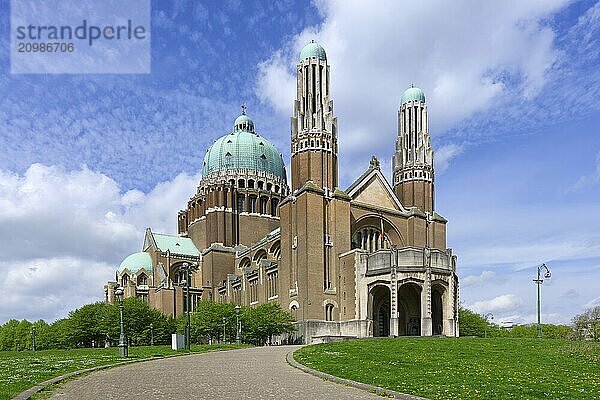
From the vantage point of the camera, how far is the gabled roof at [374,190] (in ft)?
227

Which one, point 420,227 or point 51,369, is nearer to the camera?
point 51,369

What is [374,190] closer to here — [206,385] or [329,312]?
[329,312]

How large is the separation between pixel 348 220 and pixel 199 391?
49.1 metres

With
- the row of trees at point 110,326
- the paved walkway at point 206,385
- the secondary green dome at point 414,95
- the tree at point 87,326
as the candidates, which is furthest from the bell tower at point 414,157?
the paved walkway at point 206,385

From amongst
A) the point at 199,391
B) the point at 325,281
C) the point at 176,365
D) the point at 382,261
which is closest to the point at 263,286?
the point at 325,281

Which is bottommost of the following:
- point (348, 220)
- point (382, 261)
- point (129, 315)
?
point (129, 315)

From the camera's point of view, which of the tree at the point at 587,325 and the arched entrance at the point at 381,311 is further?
the arched entrance at the point at 381,311

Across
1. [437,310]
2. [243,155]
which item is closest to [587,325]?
[437,310]

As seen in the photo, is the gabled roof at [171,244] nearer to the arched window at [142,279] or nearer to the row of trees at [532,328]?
the arched window at [142,279]

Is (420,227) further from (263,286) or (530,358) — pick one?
(530,358)

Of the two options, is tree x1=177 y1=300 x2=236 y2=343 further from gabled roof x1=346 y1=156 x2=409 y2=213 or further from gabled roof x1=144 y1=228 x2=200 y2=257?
gabled roof x1=144 y1=228 x2=200 y2=257

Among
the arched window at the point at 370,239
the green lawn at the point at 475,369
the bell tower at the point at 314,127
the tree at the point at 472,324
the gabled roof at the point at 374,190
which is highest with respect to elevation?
the bell tower at the point at 314,127

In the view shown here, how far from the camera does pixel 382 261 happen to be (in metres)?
60.1

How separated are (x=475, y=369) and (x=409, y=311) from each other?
1737 inches
